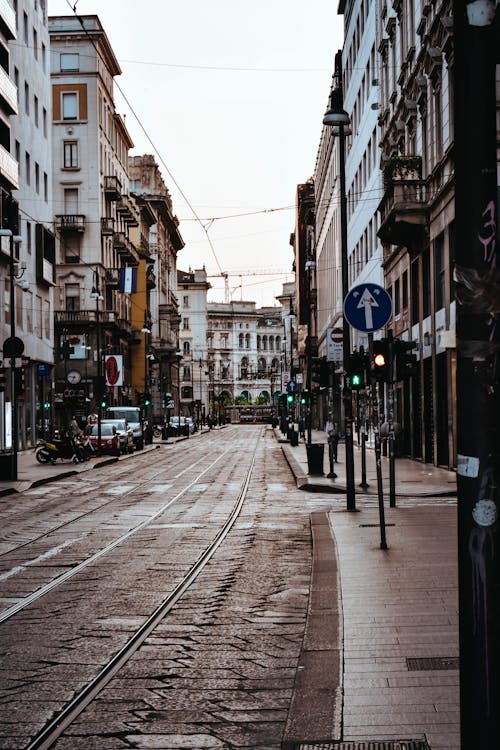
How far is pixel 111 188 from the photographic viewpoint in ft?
260

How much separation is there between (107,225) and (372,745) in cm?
7338

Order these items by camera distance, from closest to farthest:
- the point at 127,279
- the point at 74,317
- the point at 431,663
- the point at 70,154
Answer: the point at 431,663
the point at 127,279
the point at 74,317
the point at 70,154

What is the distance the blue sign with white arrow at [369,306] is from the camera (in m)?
14.4

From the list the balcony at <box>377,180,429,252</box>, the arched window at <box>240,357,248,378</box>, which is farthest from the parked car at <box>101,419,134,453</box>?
the arched window at <box>240,357,248,378</box>

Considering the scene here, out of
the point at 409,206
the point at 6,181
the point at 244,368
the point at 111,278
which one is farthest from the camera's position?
the point at 244,368

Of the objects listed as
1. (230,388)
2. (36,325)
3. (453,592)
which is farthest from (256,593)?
(230,388)

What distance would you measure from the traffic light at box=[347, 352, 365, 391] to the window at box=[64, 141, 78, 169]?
59.7 metres

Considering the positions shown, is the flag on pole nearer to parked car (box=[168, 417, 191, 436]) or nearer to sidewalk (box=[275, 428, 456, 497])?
parked car (box=[168, 417, 191, 436])

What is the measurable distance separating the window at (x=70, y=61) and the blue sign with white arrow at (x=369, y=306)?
66.4 metres

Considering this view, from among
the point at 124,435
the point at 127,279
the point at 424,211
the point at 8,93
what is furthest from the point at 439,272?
the point at 127,279

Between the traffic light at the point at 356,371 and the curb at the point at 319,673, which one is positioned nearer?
the curb at the point at 319,673

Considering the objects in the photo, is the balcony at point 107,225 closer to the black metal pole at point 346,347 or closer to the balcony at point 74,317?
the balcony at point 74,317

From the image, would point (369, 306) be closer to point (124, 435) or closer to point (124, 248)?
point (124, 435)

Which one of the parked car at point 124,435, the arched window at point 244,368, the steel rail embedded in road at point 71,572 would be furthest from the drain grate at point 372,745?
the arched window at point 244,368
